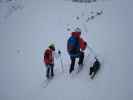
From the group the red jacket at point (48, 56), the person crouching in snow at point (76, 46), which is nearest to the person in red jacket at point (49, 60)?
the red jacket at point (48, 56)

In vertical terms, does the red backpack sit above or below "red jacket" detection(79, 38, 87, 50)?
below

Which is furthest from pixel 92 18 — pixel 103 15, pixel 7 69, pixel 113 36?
pixel 7 69

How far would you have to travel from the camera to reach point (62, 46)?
5.92ft

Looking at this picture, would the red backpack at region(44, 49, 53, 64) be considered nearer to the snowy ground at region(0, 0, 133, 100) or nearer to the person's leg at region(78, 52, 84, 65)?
the snowy ground at region(0, 0, 133, 100)

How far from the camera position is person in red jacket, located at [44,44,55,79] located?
1.70 metres

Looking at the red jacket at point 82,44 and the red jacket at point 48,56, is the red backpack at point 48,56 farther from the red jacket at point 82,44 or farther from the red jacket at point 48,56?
the red jacket at point 82,44

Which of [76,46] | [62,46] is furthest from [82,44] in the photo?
[62,46]

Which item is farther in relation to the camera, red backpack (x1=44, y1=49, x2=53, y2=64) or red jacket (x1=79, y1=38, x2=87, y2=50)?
red backpack (x1=44, y1=49, x2=53, y2=64)

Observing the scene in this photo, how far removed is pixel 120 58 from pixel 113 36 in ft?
0.60

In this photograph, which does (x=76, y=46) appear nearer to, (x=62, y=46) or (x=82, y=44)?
(x=82, y=44)

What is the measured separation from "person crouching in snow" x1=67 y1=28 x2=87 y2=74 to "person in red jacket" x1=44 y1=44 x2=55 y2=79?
0.14 meters

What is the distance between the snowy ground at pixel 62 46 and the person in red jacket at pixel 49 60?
1.7 inches

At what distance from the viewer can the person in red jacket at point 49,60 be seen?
170 centimetres

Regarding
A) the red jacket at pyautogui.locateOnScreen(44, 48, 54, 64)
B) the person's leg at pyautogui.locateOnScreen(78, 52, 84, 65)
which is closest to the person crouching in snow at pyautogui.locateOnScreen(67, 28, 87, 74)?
the person's leg at pyautogui.locateOnScreen(78, 52, 84, 65)
